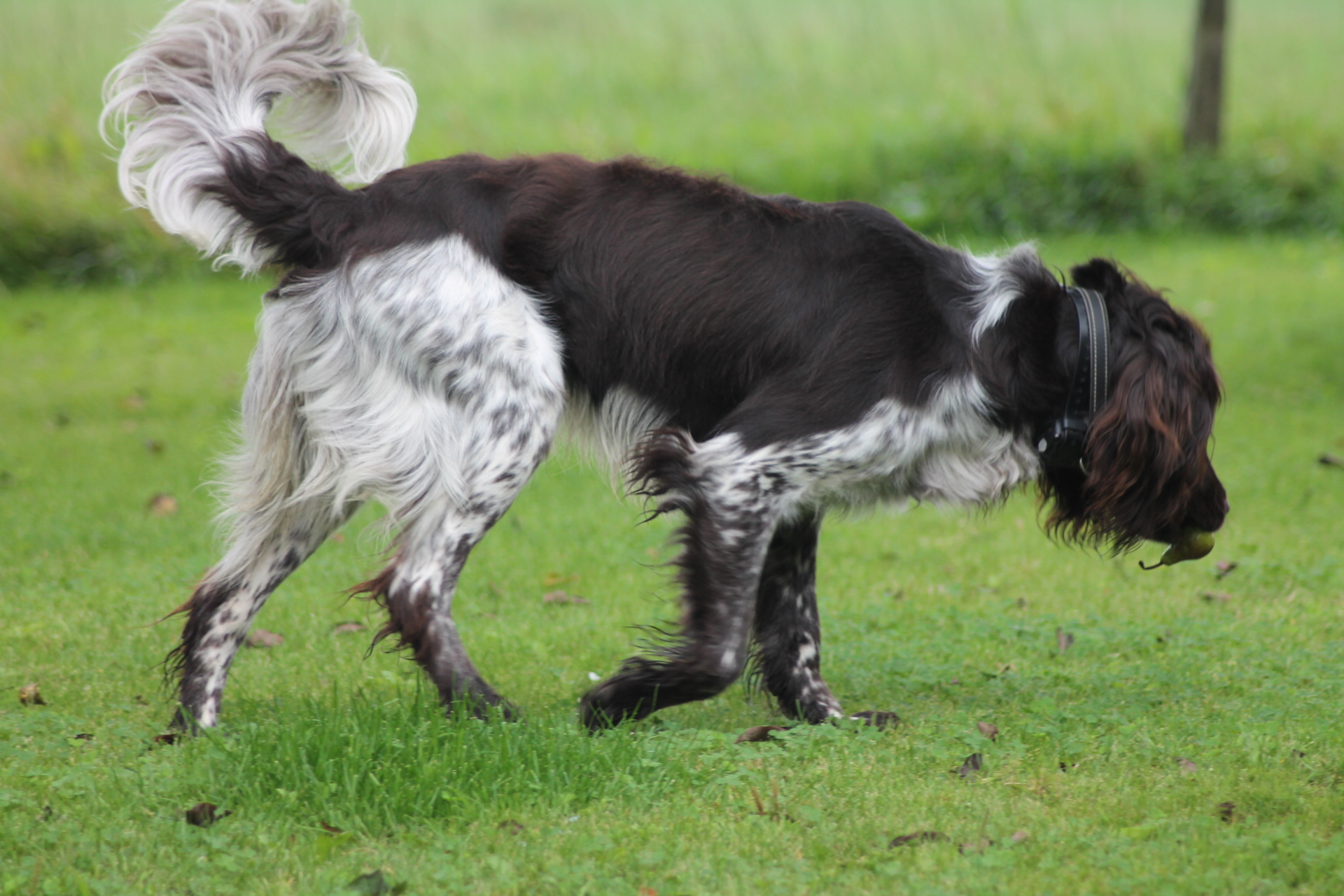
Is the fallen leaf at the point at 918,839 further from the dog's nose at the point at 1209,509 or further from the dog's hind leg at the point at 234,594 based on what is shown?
the dog's hind leg at the point at 234,594

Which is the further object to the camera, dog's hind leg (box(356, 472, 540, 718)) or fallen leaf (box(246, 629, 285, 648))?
fallen leaf (box(246, 629, 285, 648))

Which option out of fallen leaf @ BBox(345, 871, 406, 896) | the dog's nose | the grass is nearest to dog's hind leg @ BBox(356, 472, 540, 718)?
the grass

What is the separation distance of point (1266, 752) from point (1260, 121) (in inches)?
475

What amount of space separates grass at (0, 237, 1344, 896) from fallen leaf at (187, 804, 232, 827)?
0.05m

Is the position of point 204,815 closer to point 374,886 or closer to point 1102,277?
point 374,886

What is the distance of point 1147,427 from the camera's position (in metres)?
4.25

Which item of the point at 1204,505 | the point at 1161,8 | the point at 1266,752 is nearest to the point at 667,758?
the point at 1266,752

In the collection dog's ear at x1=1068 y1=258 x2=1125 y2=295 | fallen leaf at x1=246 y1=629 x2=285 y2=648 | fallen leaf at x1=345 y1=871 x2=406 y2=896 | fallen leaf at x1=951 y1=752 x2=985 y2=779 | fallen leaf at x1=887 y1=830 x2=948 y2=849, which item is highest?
dog's ear at x1=1068 y1=258 x2=1125 y2=295

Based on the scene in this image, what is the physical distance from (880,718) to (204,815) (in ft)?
6.82

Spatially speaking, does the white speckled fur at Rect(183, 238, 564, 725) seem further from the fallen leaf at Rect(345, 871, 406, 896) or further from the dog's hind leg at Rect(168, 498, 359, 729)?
the fallen leaf at Rect(345, 871, 406, 896)

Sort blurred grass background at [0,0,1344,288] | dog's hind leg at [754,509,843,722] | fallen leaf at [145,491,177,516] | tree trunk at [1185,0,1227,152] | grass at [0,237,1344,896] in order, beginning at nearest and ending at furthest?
grass at [0,237,1344,896]
dog's hind leg at [754,509,843,722]
fallen leaf at [145,491,177,516]
tree trunk at [1185,0,1227,152]
blurred grass background at [0,0,1344,288]

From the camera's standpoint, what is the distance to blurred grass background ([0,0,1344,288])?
42.7 feet

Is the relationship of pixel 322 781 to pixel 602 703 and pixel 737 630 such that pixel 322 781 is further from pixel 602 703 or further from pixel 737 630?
pixel 737 630

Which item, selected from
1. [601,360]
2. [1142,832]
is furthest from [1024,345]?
[1142,832]
